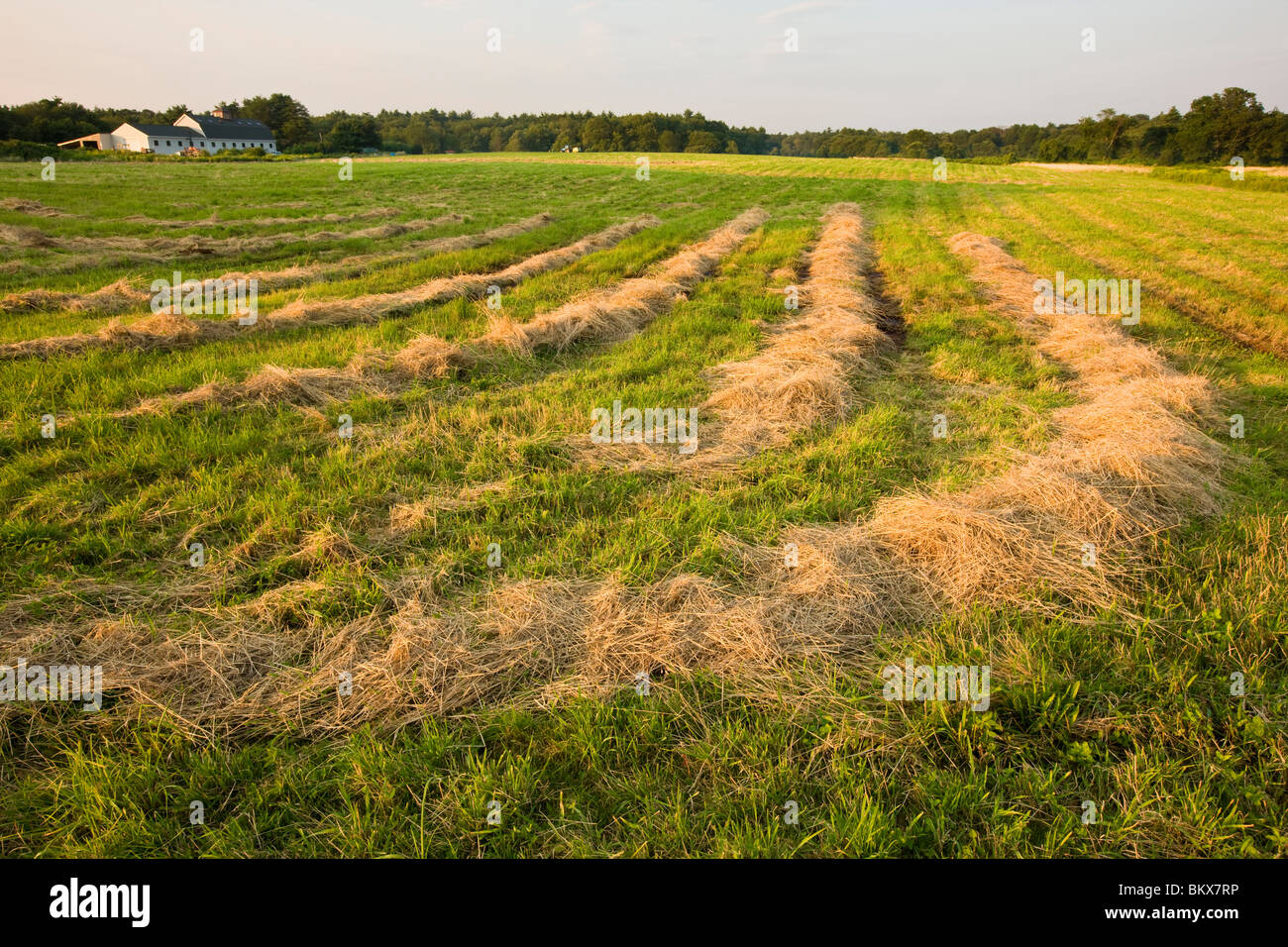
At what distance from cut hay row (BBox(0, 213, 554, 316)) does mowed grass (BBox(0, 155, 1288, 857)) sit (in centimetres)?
114

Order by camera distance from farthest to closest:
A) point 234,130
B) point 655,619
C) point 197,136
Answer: point 234,130
point 197,136
point 655,619

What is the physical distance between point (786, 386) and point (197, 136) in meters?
114

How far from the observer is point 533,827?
236 centimetres

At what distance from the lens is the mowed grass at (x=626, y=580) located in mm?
2383

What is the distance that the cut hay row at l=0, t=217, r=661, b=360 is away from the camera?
24.3ft

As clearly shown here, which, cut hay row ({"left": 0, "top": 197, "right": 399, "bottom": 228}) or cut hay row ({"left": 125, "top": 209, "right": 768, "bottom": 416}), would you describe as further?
cut hay row ({"left": 0, "top": 197, "right": 399, "bottom": 228})

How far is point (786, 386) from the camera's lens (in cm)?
653

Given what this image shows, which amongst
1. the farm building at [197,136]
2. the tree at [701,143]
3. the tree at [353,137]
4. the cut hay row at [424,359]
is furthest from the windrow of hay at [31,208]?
the tree at [701,143]

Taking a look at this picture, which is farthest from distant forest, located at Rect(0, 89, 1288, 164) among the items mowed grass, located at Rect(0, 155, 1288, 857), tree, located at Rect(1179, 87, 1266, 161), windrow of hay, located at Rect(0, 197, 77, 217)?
mowed grass, located at Rect(0, 155, 1288, 857)

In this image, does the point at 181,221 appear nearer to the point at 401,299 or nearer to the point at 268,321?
the point at 401,299

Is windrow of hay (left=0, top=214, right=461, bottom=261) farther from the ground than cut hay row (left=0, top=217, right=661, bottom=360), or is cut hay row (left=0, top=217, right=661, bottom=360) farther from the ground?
windrow of hay (left=0, top=214, right=461, bottom=261)

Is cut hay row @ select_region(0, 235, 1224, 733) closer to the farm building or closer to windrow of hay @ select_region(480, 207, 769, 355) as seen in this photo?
windrow of hay @ select_region(480, 207, 769, 355)

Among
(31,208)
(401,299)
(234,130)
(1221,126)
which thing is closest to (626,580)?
(401,299)
